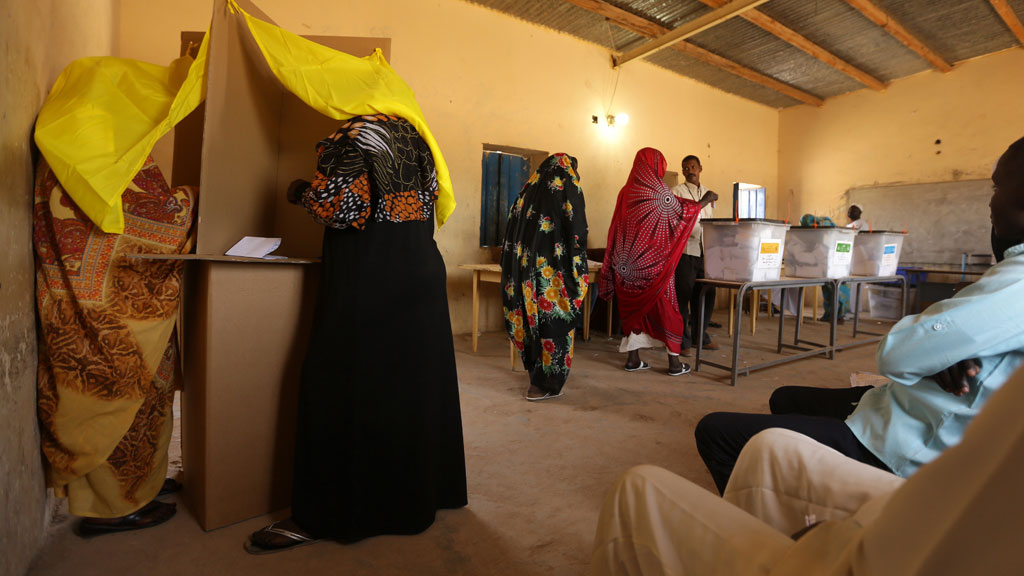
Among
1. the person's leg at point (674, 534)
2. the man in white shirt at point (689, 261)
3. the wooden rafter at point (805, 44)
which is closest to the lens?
the person's leg at point (674, 534)

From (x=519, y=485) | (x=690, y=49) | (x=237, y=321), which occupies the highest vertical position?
(x=690, y=49)

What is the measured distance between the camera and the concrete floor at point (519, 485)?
51.5 inches

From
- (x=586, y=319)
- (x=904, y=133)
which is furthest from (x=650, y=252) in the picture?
(x=904, y=133)

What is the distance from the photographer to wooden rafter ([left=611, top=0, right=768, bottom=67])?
4.52 meters

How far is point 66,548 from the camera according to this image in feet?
4.33

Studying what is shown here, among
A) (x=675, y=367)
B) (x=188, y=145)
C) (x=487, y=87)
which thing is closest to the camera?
(x=188, y=145)

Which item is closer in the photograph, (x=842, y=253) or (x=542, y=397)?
(x=542, y=397)

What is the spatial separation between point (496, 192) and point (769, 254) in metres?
2.85

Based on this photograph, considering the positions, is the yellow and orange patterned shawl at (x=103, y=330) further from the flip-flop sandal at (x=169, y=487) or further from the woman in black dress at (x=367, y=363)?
the woman in black dress at (x=367, y=363)

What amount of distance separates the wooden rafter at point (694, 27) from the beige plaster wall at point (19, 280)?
16.1 feet

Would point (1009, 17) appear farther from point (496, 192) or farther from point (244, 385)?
point (244, 385)

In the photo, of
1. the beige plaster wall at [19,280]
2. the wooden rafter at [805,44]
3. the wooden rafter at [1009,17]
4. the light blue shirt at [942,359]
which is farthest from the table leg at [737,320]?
the wooden rafter at [1009,17]

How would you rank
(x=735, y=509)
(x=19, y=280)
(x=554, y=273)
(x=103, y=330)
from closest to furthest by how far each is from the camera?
1. (x=735, y=509)
2. (x=19, y=280)
3. (x=103, y=330)
4. (x=554, y=273)

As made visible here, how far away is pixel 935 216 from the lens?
253 inches
